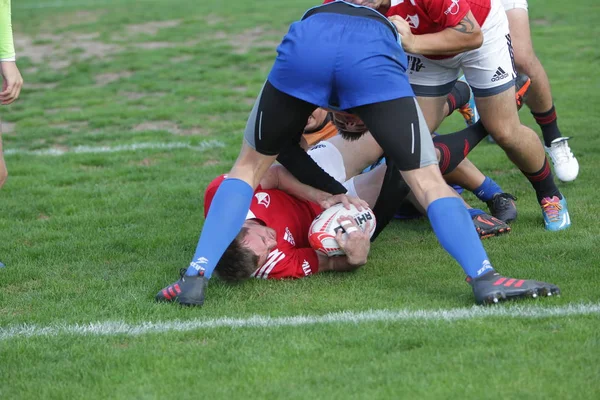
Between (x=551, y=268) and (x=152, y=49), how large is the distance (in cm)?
1141

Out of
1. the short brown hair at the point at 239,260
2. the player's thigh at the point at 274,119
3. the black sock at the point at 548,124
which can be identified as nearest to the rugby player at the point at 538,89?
the black sock at the point at 548,124

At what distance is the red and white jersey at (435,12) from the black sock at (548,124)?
1467 mm

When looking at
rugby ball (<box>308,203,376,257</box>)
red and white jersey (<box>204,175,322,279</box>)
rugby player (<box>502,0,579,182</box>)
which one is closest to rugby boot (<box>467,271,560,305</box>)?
rugby ball (<box>308,203,376,257</box>)

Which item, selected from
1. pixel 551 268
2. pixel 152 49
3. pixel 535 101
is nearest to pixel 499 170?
pixel 535 101

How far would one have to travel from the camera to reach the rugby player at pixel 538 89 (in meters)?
6.42

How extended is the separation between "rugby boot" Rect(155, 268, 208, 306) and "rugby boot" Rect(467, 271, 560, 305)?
4.31 feet

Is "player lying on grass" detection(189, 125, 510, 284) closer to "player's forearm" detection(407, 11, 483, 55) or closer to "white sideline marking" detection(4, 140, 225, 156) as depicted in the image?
"player's forearm" detection(407, 11, 483, 55)

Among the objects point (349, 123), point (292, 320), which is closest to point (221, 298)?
point (292, 320)

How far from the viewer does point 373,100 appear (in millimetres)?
4312

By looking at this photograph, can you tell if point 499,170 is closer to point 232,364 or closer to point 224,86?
point 232,364

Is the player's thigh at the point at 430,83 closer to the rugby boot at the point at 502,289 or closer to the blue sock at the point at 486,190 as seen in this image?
the blue sock at the point at 486,190

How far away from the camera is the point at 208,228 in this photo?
4.59 m

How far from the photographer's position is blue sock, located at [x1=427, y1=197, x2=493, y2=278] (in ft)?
14.1

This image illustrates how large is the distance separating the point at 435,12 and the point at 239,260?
1720mm
